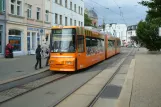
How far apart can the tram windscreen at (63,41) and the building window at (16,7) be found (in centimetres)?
1443

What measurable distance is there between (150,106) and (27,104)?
3665mm

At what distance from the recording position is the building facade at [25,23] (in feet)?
98.8

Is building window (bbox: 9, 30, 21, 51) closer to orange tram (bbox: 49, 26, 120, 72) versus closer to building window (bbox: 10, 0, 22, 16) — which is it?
building window (bbox: 10, 0, 22, 16)

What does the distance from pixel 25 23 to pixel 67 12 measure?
1683 cm

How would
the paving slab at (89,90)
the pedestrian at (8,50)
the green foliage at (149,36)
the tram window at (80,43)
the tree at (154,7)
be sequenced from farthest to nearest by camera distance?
the green foliage at (149,36), the pedestrian at (8,50), the tram window at (80,43), the paving slab at (89,90), the tree at (154,7)

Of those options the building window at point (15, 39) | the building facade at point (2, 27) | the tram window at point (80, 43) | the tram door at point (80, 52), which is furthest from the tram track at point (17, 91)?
the building window at point (15, 39)

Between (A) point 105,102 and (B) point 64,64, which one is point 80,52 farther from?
(A) point 105,102

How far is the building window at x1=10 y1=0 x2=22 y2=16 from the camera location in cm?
3077

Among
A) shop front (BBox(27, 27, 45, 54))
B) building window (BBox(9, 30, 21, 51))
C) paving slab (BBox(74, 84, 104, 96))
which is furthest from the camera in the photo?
shop front (BBox(27, 27, 45, 54))

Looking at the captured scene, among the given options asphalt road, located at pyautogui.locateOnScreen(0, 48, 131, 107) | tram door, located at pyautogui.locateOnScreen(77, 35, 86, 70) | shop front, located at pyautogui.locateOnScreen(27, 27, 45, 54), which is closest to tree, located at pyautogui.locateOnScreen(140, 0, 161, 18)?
asphalt road, located at pyautogui.locateOnScreen(0, 48, 131, 107)

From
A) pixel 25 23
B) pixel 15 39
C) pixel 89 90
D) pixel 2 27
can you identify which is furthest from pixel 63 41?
pixel 25 23

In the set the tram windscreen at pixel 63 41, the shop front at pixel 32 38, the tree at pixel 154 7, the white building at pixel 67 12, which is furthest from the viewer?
the white building at pixel 67 12

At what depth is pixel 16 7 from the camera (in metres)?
31.3

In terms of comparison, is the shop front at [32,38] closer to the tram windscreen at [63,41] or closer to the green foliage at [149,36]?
A: the tram windscreen at [63,41]
